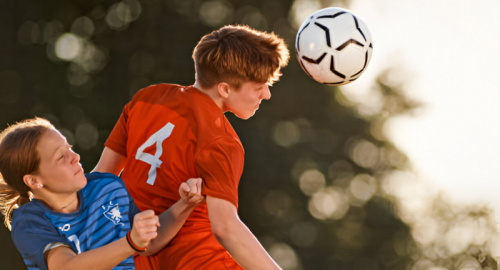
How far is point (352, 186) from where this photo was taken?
47.3 feet

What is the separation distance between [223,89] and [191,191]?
24.9 inches

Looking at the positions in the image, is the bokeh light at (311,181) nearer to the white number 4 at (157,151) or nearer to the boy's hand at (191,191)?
the white number 4 at (157,151)

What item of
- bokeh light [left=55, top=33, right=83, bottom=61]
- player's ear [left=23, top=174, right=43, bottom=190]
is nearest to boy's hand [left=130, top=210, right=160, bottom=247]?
player's ear [left=23, top=174, right=43, bottom=190]

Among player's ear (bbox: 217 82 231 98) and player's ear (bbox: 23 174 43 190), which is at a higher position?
player's ear (bbox: 217 82 231 98)

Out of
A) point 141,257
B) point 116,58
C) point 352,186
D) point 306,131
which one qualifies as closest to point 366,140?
point 352,186

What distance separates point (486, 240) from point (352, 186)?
4.67m

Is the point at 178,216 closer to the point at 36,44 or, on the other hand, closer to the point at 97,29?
the point at 36,44

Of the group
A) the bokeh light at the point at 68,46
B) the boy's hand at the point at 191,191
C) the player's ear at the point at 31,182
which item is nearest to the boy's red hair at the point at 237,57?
the boy's hand at the point at 191,191

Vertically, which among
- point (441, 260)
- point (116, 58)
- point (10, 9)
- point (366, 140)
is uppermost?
point (10, 9)

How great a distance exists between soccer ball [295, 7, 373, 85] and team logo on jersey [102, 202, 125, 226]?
2438 mm

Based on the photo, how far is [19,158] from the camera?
89.1 inches

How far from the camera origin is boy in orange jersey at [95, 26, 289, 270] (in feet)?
7.91

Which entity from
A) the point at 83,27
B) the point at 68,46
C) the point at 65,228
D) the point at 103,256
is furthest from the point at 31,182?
the point at 83,27

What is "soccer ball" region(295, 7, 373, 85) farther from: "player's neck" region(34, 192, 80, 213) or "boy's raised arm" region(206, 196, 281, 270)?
"player's neck" region(34, 192, 80, 213)
